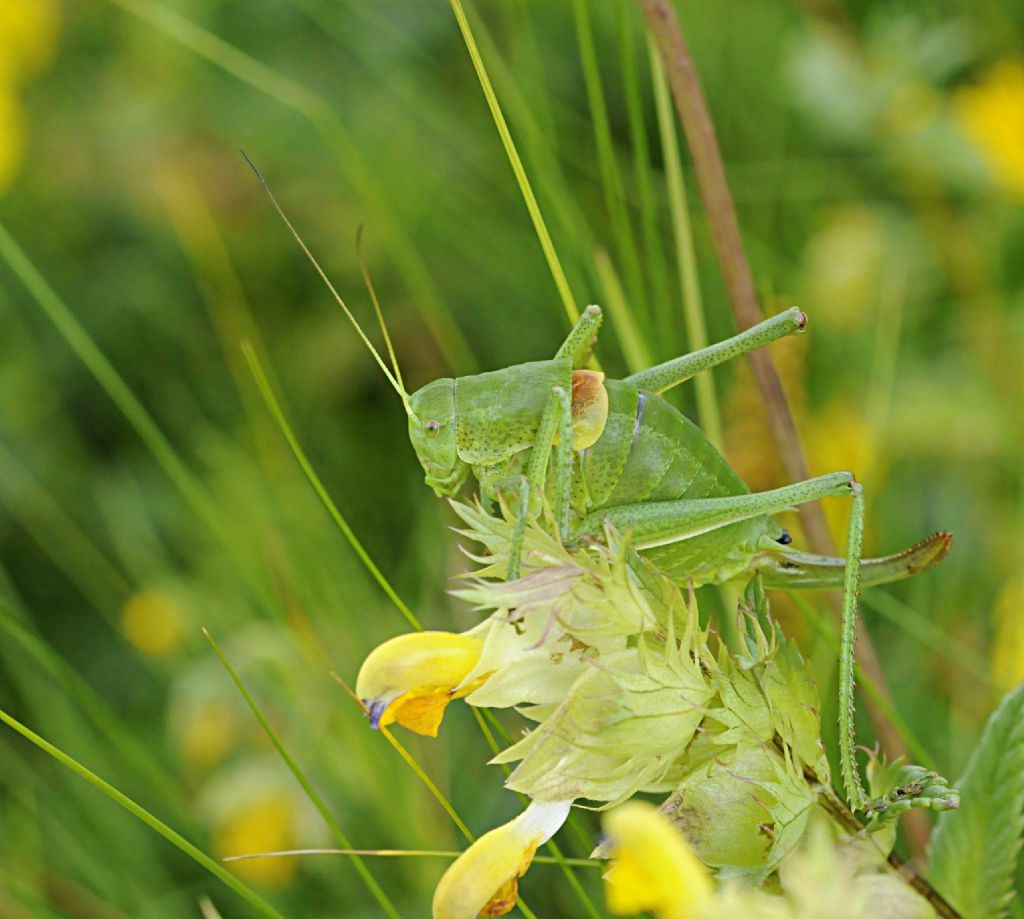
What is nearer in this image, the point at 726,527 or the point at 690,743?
the point at 690,743

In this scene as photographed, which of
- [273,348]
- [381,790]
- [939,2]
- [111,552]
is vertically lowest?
[381,790]

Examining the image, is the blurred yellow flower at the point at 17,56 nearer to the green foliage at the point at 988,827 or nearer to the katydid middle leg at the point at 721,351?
the katydid middle leg at the point at 721,351

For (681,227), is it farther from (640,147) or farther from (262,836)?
(262,836)

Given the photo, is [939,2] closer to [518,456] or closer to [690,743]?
[518,456]

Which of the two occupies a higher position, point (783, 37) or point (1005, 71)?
point (783, 37)

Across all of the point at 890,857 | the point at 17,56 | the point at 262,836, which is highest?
the point at 17,56

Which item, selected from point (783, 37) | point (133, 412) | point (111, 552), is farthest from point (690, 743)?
point (783, 37)

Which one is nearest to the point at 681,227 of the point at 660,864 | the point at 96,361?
the point at 96,361

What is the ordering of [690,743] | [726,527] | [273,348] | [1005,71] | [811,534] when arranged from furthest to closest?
[273,348] < [1005,71] < [811,534] < [726,527] < [690,743]
